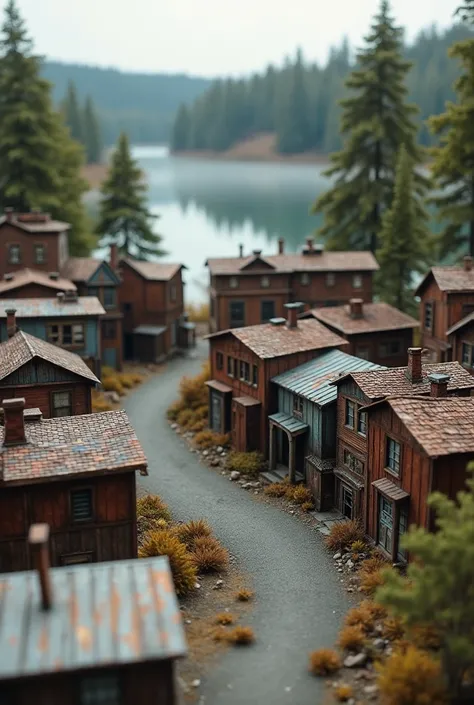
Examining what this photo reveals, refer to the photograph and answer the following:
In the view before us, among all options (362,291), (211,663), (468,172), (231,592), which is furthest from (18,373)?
(468,172)

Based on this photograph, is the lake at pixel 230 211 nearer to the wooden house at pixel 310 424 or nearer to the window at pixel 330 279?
the window at pixel 330 279

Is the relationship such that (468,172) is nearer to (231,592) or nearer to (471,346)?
(471,346)

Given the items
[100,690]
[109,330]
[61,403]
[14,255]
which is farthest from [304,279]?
[100,690]

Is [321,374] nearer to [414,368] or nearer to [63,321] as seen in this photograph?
[414,368]

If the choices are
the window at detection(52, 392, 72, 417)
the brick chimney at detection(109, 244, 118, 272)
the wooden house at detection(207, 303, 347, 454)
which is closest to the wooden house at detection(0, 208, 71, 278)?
the brick chimney at detection(109, 244, 118, 272)

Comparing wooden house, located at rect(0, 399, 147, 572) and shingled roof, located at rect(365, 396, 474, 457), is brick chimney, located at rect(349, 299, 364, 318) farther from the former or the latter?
wooden house, located at rect(0, 399, 147, 572)

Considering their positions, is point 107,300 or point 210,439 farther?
point 107,300

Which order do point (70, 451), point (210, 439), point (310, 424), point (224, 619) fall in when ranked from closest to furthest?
point (224, 619), point (70, 451), point (310, 424), point (210, 439)
